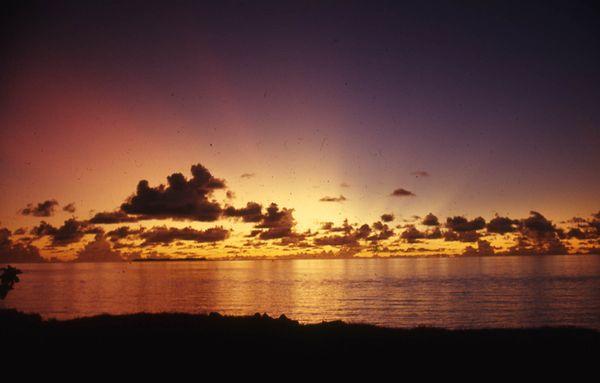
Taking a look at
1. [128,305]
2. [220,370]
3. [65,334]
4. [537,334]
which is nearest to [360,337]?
[220,370]

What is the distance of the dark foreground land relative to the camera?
22.9 m

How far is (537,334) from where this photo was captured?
27812 millimetres

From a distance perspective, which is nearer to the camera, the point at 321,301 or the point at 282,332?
the point at 282,332

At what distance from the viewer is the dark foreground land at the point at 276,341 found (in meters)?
22.9

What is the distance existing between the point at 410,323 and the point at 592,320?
82.6 ft

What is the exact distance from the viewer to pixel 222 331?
90.2 feet

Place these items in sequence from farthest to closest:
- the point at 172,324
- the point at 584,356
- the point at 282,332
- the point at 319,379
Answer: the point at 172,324 → the point at 282,332 → the point at 584,356 → the point at 319,379

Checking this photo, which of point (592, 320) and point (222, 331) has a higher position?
point (222, 331)

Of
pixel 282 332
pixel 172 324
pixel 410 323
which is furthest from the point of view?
pixel 410 323

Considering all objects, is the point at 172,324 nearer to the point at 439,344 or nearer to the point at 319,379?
the point at 319,379

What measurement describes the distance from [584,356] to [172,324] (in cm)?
2383

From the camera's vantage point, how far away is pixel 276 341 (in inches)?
991

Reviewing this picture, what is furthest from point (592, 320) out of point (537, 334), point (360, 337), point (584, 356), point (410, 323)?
point (360, 337)

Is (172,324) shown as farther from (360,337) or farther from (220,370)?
(360,337)
